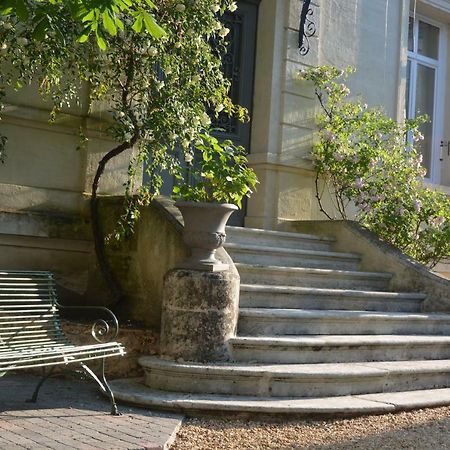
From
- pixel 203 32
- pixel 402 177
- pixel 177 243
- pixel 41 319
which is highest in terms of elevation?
pixel 203 32

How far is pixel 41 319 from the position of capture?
5.09 m

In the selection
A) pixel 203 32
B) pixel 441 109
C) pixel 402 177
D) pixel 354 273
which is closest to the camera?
pixel 203 32

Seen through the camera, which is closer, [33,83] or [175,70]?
[175,70]

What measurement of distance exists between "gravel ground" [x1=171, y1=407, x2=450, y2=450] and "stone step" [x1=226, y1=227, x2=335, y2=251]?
2529 millimetres

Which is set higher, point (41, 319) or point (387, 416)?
point (41, 319)

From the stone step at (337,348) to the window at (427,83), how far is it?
219 inches

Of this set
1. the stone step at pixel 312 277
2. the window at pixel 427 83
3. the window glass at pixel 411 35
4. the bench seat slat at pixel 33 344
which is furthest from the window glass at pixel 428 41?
the bench seat slat at pixel 33 344

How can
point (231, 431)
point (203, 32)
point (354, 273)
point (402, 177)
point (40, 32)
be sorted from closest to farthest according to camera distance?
1. point (40, 32)
2. point (231, 431)
3. point (203, 32)
4. point (354, 273)
5. point (402, 177)

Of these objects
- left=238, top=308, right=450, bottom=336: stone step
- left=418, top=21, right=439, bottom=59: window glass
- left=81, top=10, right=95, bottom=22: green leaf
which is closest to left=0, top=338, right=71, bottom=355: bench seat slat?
left=238, top=308, right=450, bottom=336: stone step

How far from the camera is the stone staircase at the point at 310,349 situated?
4.89 m

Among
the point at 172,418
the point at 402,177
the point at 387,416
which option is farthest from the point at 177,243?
the point at 402,177

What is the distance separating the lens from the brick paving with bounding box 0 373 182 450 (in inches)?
154

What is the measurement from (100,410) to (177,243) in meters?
1.47

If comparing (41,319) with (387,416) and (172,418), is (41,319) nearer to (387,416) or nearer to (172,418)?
(172,418)
